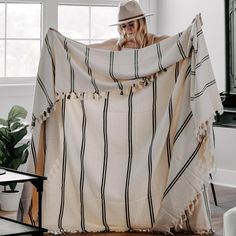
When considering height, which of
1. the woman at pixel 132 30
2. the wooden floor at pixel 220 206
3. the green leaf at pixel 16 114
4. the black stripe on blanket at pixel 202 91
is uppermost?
the woman at pixel 132 30

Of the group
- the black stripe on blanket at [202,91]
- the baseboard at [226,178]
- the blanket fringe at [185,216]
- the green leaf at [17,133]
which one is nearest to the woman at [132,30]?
the black stripe on blanket at [202,91]

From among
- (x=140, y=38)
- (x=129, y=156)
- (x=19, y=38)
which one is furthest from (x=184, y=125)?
(x=19, y=38)

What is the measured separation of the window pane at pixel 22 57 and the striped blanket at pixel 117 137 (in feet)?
5.75

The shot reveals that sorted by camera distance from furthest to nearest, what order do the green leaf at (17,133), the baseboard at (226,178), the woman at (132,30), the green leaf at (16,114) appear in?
the baseboard at (226,178), the green leaf at (16,114), the green leaf at (17,133), the woman at (132,30)

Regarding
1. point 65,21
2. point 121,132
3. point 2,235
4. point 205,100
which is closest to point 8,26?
point 65,21

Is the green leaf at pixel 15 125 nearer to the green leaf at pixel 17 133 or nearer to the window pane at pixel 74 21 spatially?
the green leaf at pixel 17 133

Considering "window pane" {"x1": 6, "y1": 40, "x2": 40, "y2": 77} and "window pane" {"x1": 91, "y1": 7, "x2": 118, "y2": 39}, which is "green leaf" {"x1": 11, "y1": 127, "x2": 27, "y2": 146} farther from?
"window pane" {"x1": 91, "y1": 7, "x2": 118, "y2": 39}

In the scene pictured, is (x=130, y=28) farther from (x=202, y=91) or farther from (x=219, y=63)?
(x=219, y=63)

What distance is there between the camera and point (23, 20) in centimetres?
625

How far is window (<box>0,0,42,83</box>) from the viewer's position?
6.14 meters

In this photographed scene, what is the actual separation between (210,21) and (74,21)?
1.33 meters

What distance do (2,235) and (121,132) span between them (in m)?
1.27

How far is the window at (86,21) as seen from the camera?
21.3 ft

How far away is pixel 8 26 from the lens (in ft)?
20.2
